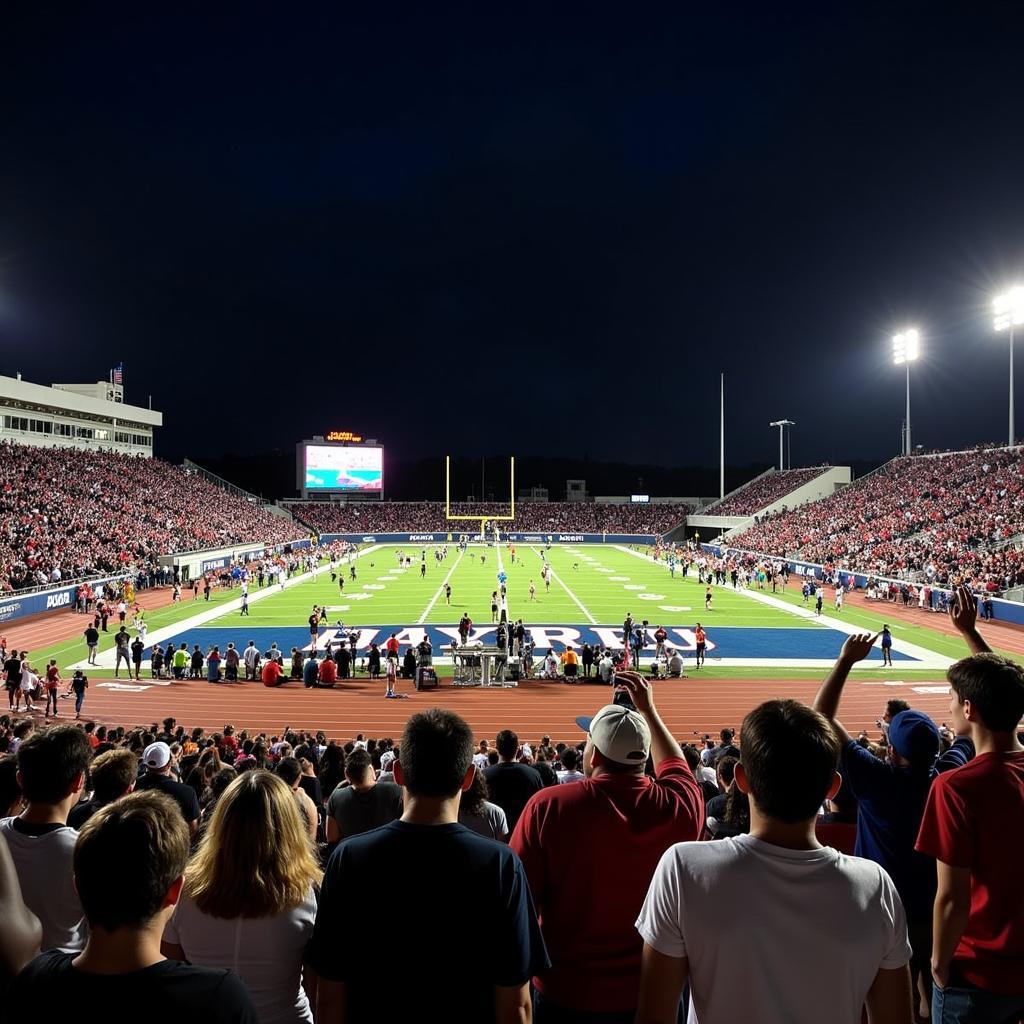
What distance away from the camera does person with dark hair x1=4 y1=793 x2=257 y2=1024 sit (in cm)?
168

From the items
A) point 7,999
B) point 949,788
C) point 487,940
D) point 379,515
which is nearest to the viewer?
point 7,999

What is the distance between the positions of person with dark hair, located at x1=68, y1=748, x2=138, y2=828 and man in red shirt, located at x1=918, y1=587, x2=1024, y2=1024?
462 cm

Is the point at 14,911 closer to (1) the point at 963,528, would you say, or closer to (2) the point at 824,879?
(2) the point at 824,879

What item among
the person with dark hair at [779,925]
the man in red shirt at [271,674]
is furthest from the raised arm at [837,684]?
the man in red shirt at [271,674]

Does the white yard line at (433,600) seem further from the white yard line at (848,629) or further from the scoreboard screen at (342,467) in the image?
the scoreboard screen at (342,467)

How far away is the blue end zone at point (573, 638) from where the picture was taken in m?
25.8

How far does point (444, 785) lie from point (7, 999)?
1224 mm

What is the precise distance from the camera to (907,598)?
36.9m

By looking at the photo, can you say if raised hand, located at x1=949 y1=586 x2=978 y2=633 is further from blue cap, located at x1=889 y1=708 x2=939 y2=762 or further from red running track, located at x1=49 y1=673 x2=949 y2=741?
red running track, located at x1=49 y1=673 x2=949 y2=741

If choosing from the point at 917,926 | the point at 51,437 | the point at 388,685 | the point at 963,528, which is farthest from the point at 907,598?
the point at 51,437

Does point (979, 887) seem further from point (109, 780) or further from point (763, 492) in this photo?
point (763, 492)

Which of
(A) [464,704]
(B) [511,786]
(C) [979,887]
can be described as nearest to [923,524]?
(A) [464,704]

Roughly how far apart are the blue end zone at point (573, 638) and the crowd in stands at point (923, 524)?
A: 1158cm

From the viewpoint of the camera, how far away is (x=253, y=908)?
258 cm
